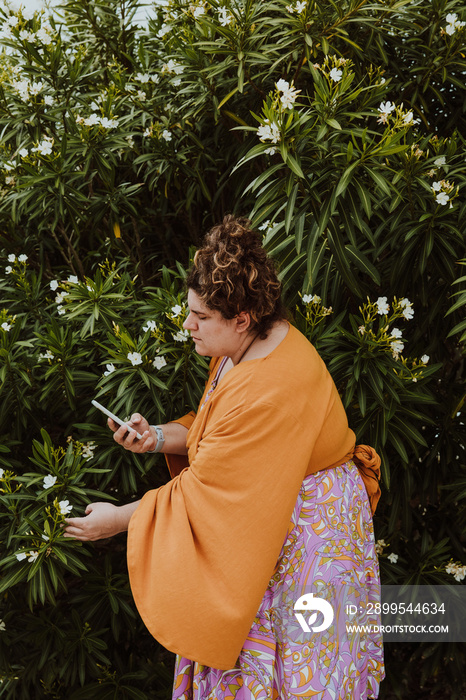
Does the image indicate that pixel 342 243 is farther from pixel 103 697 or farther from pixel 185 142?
pixel 103 697

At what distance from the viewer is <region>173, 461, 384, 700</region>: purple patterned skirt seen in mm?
1592

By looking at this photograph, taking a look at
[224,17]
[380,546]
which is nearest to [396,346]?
[380,546]

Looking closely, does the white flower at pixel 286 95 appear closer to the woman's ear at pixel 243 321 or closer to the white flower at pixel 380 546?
the woman's ear at pixel 243 321

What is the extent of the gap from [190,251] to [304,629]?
147cm

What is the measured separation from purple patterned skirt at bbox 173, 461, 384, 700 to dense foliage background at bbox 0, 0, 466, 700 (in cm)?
52

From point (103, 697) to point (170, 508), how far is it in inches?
62.2

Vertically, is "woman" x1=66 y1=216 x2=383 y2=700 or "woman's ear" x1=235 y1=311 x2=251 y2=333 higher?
"woman's ear" x1=235 y1=311 x2=251 y2=333

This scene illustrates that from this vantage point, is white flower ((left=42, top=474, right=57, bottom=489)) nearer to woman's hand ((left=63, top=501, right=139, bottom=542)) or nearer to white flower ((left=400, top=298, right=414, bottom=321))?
woman's hand ((left=63, top=501, right=139, bottom=542))

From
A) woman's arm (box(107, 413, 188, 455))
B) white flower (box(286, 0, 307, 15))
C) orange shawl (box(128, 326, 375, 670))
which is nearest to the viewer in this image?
orange shawl (box(128, 326, 375, 670))

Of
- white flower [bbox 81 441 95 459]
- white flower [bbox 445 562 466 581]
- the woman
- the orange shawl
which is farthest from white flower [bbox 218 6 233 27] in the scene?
white flower [bbox 445 562 466 581]

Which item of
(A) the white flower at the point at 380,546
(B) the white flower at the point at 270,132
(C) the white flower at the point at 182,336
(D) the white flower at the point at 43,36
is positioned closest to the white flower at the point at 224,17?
(B) the white flower at the point at 270,132

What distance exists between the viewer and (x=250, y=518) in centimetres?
146

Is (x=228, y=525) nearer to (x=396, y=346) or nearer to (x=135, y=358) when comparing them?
(x=135, y=358)

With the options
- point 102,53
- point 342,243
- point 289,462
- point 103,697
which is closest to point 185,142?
point 102,53
